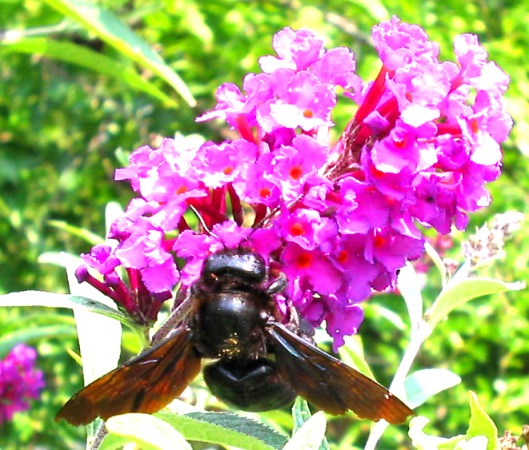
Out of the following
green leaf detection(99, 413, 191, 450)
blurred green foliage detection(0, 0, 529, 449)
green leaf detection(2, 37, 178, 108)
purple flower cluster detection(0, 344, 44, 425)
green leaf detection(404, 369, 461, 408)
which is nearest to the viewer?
green leaf detection(99, 413, 191, 450)

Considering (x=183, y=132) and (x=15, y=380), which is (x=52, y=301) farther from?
(x=183, y=132)

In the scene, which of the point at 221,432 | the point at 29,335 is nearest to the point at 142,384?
the point at 221,432

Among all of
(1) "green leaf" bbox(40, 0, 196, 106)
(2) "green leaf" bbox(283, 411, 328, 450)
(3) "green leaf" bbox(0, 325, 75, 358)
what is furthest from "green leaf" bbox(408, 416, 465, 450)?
(3) "green leaf" bbox(0, 325, 75, 358)

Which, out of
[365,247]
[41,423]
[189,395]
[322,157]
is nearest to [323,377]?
[365,247]

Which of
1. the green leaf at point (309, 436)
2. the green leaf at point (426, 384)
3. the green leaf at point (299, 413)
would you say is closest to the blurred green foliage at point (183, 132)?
the green leaf at point (426, 384)

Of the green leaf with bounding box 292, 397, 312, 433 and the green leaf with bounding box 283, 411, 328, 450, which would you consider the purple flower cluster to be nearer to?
the green leaf with bounding box 292, 397, 312, 433

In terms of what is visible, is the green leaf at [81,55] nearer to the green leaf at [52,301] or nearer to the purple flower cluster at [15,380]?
the green leaf at [52,301]
